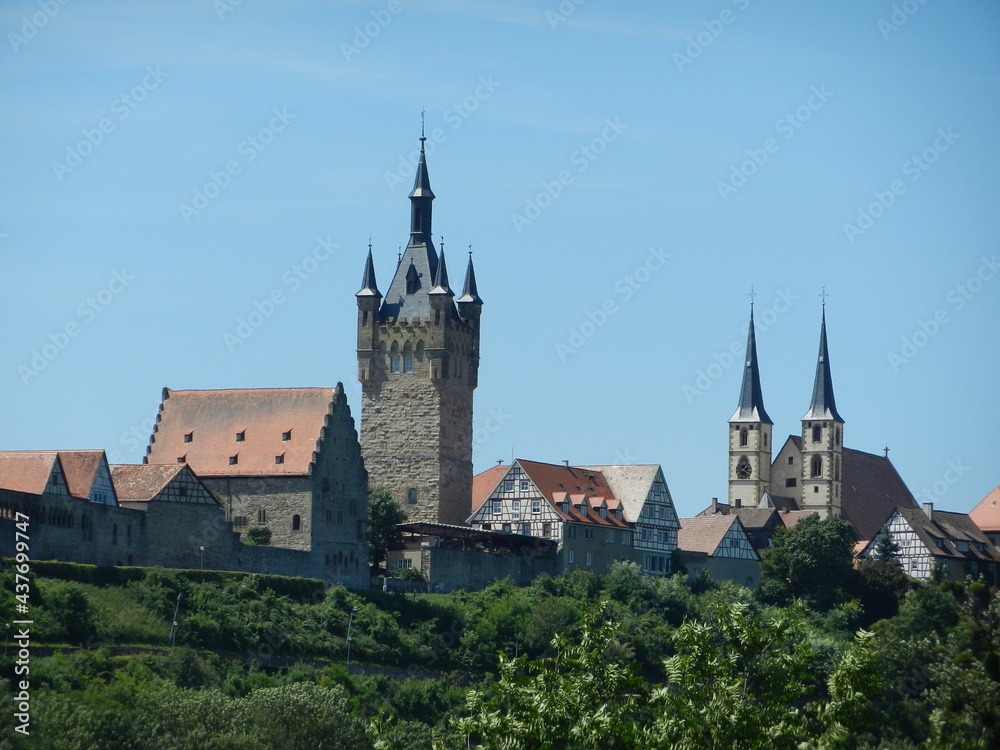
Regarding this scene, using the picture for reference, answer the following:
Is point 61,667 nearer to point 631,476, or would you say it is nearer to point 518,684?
point 518,684

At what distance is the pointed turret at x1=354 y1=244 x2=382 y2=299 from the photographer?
104 m

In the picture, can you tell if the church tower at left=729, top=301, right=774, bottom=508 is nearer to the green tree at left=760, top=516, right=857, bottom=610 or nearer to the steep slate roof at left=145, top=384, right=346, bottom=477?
the green tree at left=760, top=516, right=857, bottom=610

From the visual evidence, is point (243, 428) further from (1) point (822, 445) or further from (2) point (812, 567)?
(1) point (822, 445)

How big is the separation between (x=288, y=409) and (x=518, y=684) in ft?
156

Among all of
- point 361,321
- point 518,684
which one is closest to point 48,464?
point 361,321

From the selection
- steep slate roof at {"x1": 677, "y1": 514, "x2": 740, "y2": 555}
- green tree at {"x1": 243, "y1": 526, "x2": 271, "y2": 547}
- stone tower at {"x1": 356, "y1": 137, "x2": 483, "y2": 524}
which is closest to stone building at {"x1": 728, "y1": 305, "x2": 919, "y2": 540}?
steep slate roof at {"x1": 677, "y1": 514, "x2": 740, "y2": 555}

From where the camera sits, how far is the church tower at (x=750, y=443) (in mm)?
139250

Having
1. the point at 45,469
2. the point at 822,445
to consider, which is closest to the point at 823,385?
the point at 822,445

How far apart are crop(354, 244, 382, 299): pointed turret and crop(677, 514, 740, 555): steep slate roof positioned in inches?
Result: 869

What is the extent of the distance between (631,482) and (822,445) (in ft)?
106

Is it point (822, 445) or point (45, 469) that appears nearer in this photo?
point (45, 469)

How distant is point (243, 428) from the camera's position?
92312 millimetres

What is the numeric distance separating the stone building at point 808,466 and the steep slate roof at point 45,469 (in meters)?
63.8

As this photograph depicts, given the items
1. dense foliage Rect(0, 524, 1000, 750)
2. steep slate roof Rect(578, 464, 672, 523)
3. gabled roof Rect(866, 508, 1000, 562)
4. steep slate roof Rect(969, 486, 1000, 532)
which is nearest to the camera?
dense foliage Rect(0, 524, 1000, 750)
